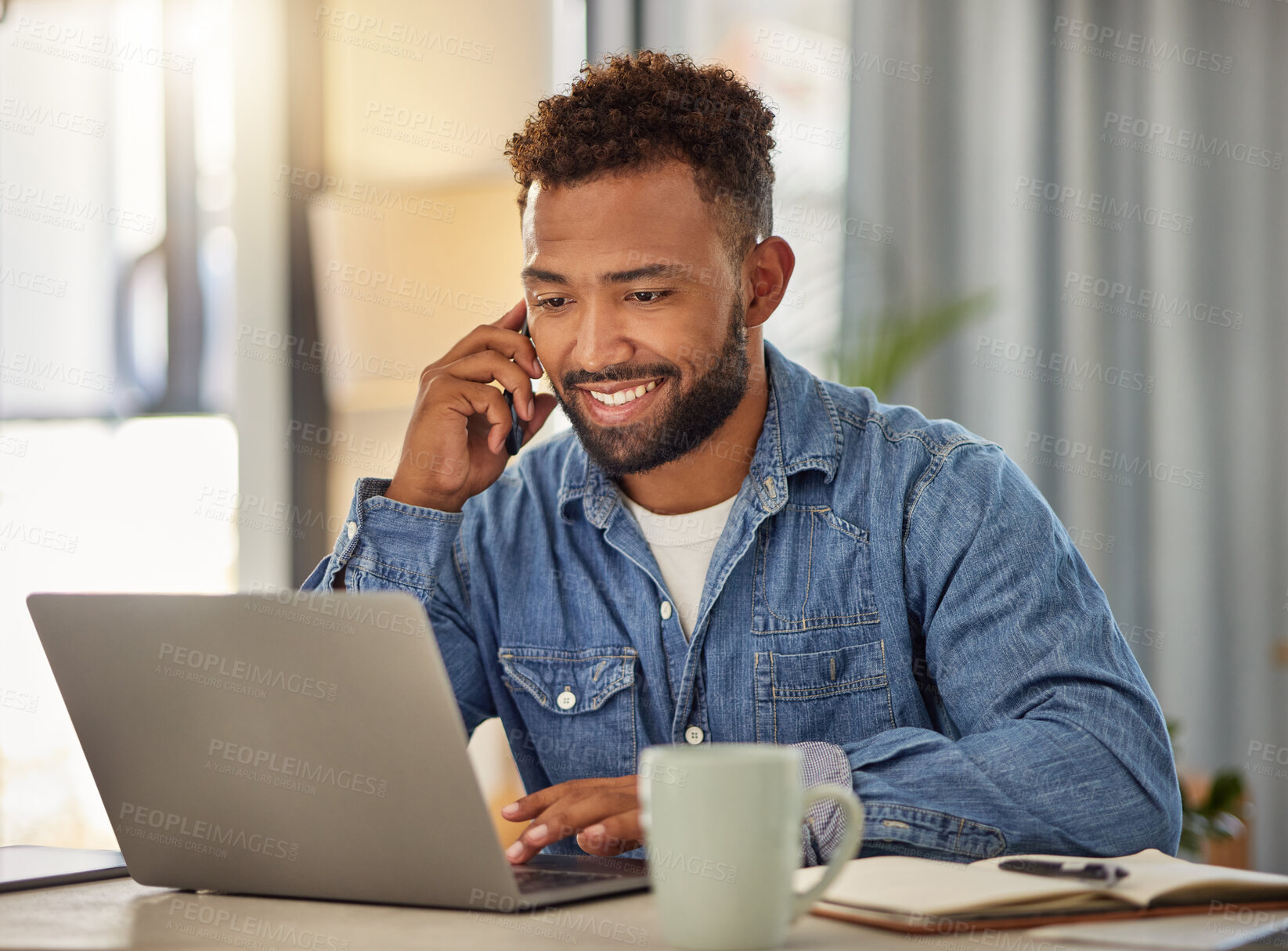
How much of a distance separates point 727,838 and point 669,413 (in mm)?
786

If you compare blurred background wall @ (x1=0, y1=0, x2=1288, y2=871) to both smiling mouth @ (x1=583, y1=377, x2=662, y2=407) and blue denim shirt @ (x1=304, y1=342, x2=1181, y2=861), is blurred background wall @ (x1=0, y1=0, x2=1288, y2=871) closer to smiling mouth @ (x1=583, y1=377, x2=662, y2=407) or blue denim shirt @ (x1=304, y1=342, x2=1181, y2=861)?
blue denim shirt @ (x1=304, y1=342, x2=1181, y2=861)

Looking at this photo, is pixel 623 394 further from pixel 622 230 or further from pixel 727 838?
pixel 727 838

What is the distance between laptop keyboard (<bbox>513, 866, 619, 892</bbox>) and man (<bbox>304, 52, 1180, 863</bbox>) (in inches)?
13.6

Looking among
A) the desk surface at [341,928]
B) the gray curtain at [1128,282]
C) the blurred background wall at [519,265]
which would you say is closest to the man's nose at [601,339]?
the desk surface at [341,928]

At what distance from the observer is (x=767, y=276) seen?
5.03ft

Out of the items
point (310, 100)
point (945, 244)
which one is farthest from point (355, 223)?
point (945, 244)

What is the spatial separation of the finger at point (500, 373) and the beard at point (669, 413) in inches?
1.6

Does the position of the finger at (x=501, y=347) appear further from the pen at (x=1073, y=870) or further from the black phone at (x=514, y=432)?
the pen at (x=1073, y=870)

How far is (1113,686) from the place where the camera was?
1.14m

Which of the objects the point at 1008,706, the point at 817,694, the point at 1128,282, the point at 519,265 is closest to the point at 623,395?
the point at 817,694

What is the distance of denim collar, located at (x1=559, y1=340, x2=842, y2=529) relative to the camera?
1406 millimetres

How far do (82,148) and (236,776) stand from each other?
253 cm

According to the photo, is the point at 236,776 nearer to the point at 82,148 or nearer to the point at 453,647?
the point at 453,647

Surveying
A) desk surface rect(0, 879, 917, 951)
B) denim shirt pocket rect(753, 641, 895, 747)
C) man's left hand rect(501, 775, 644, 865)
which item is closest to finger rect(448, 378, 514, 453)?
denim shirt pocket rect(753, 641, 895, 747)
